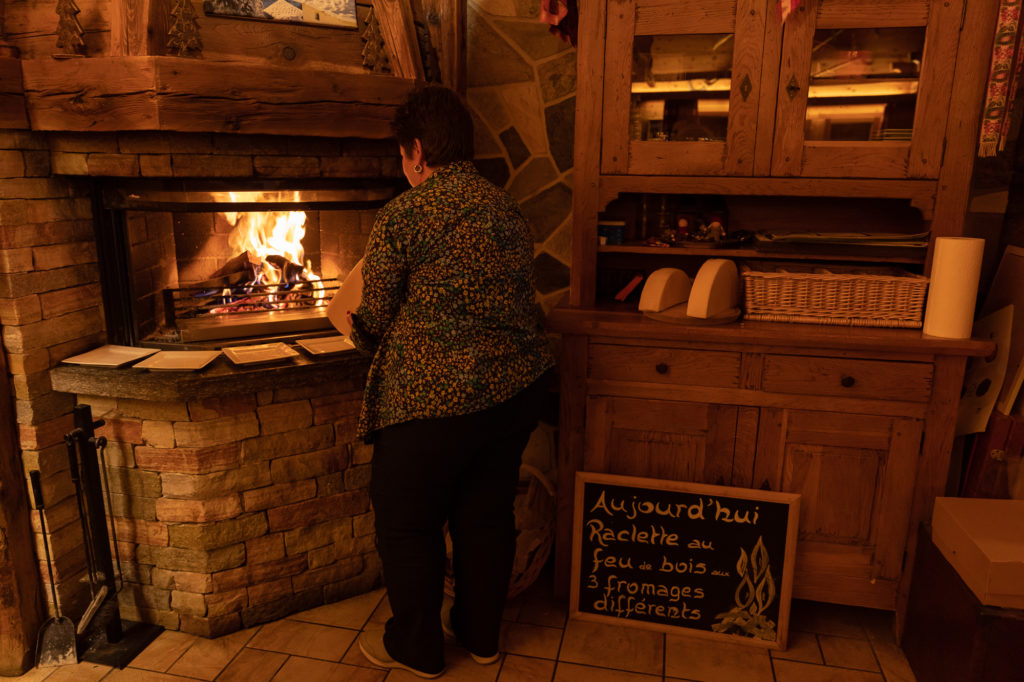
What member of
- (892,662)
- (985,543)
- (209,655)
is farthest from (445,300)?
(892,662)

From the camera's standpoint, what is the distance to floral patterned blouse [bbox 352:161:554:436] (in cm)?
163

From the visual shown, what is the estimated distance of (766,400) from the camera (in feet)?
6.78

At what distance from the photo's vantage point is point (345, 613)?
2309mm

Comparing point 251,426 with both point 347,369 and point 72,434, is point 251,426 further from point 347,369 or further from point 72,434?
point 72,434

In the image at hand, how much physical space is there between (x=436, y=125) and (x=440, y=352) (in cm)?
51

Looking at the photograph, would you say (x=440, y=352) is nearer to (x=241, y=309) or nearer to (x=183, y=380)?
(x=183, y=380)

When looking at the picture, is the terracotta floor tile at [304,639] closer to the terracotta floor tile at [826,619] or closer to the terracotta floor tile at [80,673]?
the terracotta floor tile at [80,673]

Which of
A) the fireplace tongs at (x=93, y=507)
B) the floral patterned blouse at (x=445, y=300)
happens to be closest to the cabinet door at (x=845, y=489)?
the floral patterned blouse at (x=445, y=300)

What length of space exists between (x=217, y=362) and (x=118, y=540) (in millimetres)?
625

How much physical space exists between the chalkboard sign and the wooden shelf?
689mm

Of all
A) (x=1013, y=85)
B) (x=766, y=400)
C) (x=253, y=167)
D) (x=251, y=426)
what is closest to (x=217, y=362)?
(x=251, y=426)

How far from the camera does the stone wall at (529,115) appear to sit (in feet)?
8.37

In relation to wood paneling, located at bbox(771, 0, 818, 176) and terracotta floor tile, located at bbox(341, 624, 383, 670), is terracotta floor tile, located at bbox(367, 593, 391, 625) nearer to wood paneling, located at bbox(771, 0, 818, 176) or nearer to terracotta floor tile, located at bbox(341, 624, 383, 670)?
terracotta floor tile, located at bbox(341, 624, 383, 670)

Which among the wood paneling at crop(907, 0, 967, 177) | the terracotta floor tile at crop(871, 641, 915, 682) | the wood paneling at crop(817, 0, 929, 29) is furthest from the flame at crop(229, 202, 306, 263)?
the terracotta floor tile at crop(871, 641, 915, 682)
